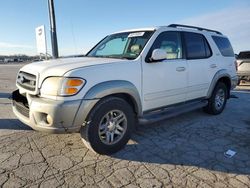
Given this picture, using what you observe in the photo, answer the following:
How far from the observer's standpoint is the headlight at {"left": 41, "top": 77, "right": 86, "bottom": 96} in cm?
301

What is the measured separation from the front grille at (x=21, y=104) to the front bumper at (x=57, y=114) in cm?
21

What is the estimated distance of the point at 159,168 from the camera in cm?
318

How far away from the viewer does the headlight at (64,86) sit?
3.01 meters

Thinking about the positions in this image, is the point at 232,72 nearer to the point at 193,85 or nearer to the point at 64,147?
the point at 193,85

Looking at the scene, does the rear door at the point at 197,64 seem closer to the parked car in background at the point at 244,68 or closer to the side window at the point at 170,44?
the side window at the point at 170,44

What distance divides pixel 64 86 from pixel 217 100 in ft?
13.9

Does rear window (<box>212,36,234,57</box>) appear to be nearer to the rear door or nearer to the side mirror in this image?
the rear door

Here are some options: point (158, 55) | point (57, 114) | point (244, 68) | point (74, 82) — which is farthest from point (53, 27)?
point (244, 68)

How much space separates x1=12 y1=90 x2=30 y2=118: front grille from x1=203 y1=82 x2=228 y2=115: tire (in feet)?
13.4

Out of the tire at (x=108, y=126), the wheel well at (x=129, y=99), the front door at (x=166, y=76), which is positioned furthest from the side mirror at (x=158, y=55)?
the tire at (x=108, y=126)

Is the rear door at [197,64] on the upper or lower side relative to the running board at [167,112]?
upper

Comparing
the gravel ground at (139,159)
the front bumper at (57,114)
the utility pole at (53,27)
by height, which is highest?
the utility pole at (53,27)

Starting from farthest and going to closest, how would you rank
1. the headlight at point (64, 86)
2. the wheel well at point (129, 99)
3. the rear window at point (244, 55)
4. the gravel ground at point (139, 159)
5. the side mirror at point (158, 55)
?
the rear window at point (244, 55) → the side mirror at point (158, 55) → the wheel well at point (129, 99) → the headlight at point (64, 86) → the gravel ground at point (139, 159)

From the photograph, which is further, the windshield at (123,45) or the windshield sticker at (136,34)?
the windshield sticker at (136,34)
